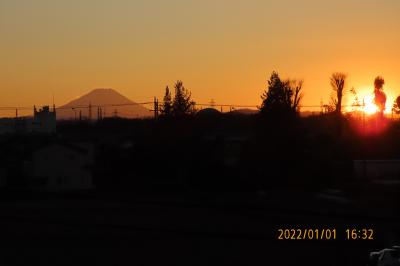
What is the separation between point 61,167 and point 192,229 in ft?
67.9

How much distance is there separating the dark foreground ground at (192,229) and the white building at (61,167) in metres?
9.51

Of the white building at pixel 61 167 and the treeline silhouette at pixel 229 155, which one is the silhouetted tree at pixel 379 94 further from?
the white building at pixel 61 167

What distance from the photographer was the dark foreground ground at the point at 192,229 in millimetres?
17141

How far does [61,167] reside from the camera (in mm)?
41125

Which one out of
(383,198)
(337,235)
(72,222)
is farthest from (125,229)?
(383,198)

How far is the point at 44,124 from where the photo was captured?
66688 millimetres

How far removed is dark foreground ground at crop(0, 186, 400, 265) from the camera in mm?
17141
